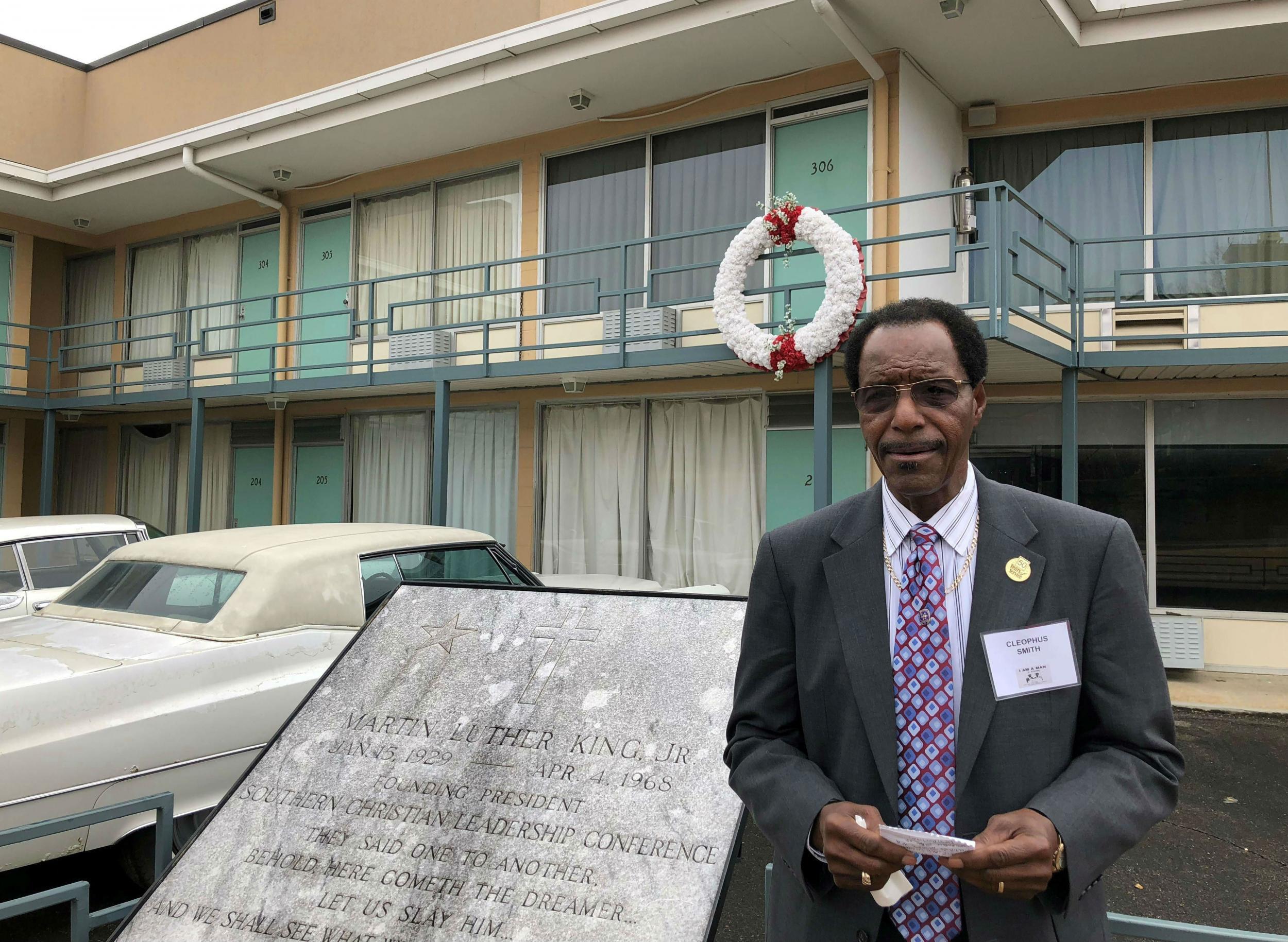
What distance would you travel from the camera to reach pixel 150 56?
13367 millimetres

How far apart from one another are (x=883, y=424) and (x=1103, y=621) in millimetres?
509

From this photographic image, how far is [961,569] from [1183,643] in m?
7.94

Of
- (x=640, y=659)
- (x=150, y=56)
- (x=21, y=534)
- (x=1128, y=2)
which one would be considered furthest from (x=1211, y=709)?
(x=150, y=56)

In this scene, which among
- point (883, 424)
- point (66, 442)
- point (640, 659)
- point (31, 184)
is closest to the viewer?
point (883, 424)

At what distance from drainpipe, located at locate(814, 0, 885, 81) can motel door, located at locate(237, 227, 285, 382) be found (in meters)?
8.45

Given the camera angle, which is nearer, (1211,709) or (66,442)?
(1211,709)

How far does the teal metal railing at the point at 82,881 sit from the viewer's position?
8.91 ft

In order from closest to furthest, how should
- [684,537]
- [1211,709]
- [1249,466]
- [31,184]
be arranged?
[1211,709], [1249,466], [684,537], [31,184]

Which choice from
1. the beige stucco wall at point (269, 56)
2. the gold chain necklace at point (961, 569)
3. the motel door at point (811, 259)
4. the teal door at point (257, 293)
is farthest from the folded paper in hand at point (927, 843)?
the teal door at point (257, 293)

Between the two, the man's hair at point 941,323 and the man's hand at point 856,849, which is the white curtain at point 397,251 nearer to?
the man's hair at point 941,323

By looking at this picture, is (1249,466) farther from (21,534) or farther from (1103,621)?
(21,534)

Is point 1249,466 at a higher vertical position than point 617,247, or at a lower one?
lower

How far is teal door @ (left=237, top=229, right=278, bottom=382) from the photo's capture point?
510 inches

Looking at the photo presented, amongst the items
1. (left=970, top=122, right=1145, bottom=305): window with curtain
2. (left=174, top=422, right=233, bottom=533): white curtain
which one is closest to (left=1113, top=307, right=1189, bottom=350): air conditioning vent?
(left=970, top=122, right=1145, bottom=305): window with curtain
